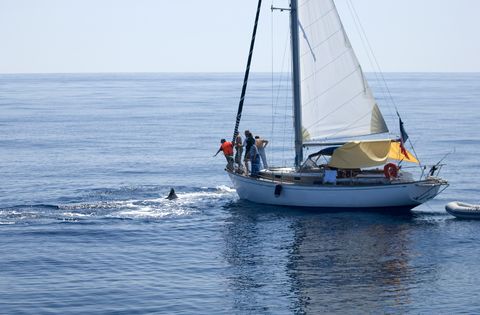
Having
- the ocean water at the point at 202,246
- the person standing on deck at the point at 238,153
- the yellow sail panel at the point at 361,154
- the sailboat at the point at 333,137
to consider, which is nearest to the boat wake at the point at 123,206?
the ocean water at the point at 202,246

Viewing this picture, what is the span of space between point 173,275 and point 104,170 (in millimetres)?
29918

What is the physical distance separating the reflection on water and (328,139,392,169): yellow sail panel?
2.90m

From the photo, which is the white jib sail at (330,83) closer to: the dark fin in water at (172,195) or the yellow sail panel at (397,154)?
the yellow sail panel at (397,154)

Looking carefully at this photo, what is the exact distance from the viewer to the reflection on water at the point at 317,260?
103 ft

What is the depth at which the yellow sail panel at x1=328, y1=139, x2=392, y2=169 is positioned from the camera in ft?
146

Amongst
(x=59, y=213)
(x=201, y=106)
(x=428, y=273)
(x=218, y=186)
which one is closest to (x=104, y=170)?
(x=218, y=186)

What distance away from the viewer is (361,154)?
44.7 m

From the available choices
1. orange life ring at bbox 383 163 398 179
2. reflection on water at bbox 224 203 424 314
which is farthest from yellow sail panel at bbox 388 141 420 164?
reflection on water at bbox 224 203 424 314

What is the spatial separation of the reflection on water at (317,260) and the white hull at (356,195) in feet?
2.20

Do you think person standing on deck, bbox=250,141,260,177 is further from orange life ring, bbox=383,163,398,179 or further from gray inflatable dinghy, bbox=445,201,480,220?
gray inflatable dinghy, bbox=445,201,480,220

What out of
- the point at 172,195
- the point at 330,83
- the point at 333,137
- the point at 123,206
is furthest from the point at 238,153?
the point at 123,206

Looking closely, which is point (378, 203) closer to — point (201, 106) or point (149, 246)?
point (149, 246)

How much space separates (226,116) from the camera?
381ft

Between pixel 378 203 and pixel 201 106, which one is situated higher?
pixel 201 106
